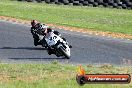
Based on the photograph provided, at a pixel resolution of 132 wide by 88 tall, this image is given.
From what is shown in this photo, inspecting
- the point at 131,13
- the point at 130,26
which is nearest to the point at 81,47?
the point at 130,26

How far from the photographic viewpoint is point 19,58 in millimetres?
16391

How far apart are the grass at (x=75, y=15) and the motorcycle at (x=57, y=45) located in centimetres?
845

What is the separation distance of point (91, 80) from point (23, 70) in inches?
195

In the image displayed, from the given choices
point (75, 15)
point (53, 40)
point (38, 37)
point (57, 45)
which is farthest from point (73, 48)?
point (75, 15)

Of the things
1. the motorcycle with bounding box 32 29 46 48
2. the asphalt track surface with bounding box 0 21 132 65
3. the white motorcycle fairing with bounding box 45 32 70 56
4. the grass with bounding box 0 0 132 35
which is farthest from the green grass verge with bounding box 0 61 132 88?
the grass with bounding box 0 0 132 35

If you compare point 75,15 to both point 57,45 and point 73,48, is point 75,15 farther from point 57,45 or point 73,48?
point 57,45

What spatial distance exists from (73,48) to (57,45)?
2.62m

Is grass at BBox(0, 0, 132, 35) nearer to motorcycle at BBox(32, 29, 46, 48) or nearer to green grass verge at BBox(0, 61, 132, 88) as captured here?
motorcycle at BBox(32, 29, 46, 48)

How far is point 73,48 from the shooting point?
19297 millimetres

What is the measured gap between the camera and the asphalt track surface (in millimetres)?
16812

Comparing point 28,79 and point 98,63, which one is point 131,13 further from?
point 28,79

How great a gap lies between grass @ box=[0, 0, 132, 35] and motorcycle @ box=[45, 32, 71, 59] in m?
8.45

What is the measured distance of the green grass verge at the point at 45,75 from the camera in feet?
37.5

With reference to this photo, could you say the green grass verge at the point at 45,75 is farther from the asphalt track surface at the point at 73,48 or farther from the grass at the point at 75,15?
the grass at the point at 75,15
